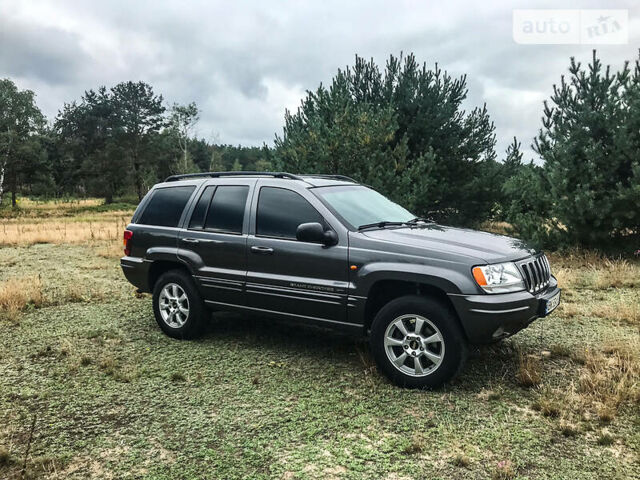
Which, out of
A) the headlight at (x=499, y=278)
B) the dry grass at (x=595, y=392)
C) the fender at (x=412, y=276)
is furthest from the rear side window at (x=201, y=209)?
the dry grass at (x=595, y=392)

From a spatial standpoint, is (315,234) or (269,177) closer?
(315,234)

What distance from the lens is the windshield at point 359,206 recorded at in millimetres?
4980

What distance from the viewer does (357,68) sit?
661 inches

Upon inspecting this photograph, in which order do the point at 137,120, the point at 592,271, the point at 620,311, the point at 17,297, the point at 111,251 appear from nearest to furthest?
the point at 620,311
the point at 17,297
the point at 592,271
the point at 111,251
the point at 137,120

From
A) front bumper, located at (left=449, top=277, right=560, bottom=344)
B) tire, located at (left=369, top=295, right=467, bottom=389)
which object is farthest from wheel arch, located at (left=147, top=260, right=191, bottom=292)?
front bumper, located at (left=449, top=277, right=560, bottom=344)

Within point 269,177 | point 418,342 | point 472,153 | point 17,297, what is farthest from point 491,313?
point 472,153

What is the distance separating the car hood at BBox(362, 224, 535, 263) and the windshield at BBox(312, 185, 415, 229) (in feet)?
0.83

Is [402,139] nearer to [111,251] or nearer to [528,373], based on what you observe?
[111,251]

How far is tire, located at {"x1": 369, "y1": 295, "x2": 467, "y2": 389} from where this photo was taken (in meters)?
4.12

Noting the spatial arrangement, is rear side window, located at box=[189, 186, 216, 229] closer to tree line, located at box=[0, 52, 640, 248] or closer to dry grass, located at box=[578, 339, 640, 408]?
dry grass, located at box=[578, 339, 640, 408]

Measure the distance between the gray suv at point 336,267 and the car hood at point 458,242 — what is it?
2 cm

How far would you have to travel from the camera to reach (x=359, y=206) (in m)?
5.29

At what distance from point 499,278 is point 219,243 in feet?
9.42

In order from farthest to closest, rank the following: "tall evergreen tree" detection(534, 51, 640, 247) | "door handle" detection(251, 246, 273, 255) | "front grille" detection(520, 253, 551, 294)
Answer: "tall evergreen tree" detection(534, 51, 640, 247)
"door handle" detection(251, 246, 273, 255)
"front grille" detection(520, 253, 551, 294)
